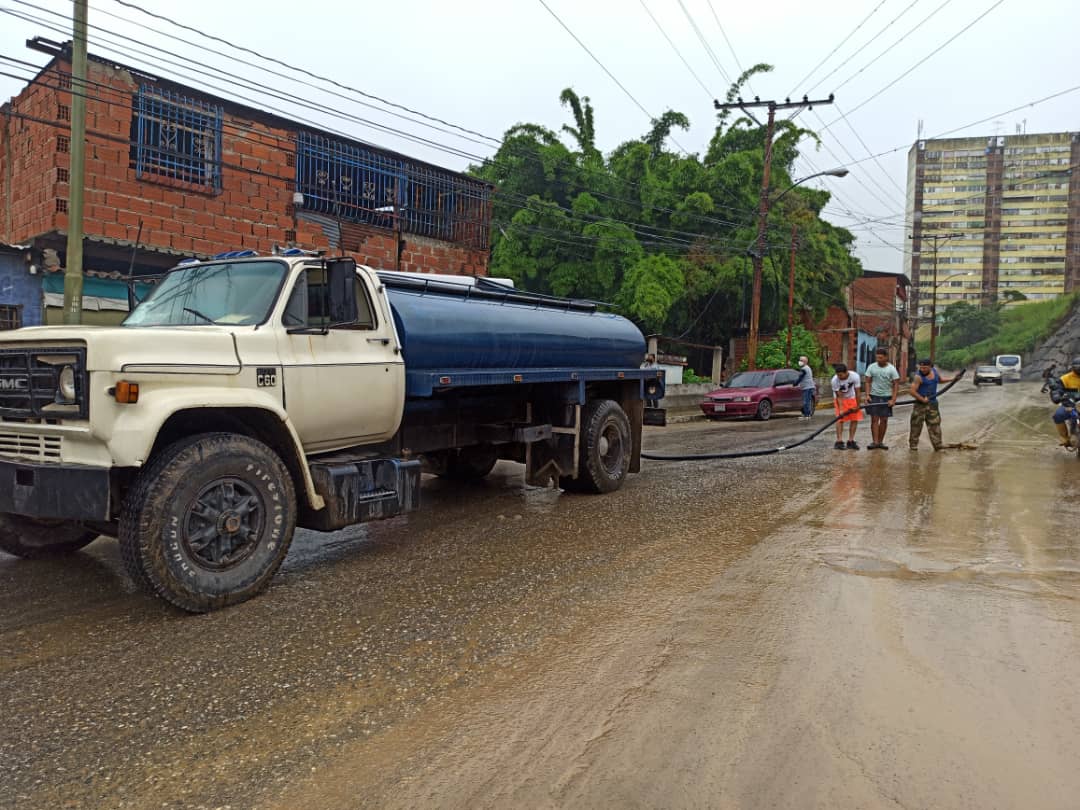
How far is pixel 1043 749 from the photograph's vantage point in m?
2.99

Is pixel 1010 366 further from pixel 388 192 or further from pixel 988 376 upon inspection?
pixel 388 192

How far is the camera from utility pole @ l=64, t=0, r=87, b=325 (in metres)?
10.8

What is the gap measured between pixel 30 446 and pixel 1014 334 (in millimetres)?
89906

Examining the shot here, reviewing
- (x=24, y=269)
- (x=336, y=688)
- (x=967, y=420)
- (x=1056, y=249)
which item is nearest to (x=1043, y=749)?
(x=336, y=688)

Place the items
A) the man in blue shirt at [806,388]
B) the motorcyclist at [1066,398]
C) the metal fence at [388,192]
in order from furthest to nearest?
the man in blue shirt at [806,388] < the metal fence at [388,192] < the motorcyclist at [1066,398]

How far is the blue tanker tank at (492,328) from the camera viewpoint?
244 inches

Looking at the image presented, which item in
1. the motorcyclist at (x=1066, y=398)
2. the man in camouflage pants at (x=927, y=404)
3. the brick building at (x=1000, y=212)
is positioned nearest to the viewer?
the motorcyclist at (x=1066, y=398)

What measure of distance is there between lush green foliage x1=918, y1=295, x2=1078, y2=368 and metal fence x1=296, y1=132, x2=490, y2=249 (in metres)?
56.7

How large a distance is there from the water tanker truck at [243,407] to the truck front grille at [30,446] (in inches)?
0.6

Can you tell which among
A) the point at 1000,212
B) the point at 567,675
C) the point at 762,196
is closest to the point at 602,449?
the point at 567,675

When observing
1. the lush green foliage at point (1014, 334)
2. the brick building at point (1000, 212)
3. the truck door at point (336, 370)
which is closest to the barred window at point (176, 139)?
the truck door at point (336, 370)

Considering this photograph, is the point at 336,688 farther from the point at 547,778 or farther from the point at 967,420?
the point at 967,420

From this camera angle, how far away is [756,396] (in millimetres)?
21219

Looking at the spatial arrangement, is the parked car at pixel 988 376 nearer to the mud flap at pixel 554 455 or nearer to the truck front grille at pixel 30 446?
the mud flap at pixel 554 455
